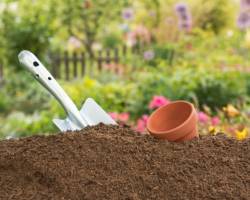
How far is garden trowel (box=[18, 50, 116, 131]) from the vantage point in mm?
2447

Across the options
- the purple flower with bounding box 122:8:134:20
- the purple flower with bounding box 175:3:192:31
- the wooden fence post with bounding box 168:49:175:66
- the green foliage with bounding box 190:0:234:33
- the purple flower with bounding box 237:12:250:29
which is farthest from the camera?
the green foliage with bounding box 190:0:234:33

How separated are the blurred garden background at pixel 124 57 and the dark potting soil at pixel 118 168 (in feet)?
7.93

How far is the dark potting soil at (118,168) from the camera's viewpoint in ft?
6.27

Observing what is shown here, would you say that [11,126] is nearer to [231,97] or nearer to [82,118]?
[231,97]

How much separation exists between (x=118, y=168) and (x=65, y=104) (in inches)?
23.5

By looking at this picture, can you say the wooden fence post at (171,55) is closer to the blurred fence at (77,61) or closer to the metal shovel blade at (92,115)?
the blurred fence at (77,61)

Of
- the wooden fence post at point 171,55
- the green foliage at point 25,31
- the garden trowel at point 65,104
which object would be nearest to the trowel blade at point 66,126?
the garden trowel at point 65,104

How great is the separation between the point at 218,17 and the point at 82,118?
13.3 meters

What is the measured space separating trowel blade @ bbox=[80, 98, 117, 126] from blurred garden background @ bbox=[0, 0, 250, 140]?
6.59 ft

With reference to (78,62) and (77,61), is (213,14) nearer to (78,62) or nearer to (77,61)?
(78,62)

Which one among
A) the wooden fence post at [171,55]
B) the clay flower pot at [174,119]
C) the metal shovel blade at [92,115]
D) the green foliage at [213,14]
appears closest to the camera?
the clay flower pot at [174,119]

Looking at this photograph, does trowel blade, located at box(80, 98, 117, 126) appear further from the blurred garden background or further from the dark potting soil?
the blurred garden background

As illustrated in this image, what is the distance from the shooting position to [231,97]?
7457 millimetres

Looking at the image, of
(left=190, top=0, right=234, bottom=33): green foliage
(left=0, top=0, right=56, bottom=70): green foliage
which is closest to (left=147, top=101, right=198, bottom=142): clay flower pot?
(left=0, top=0, right=56, bottom=70): green foliage
